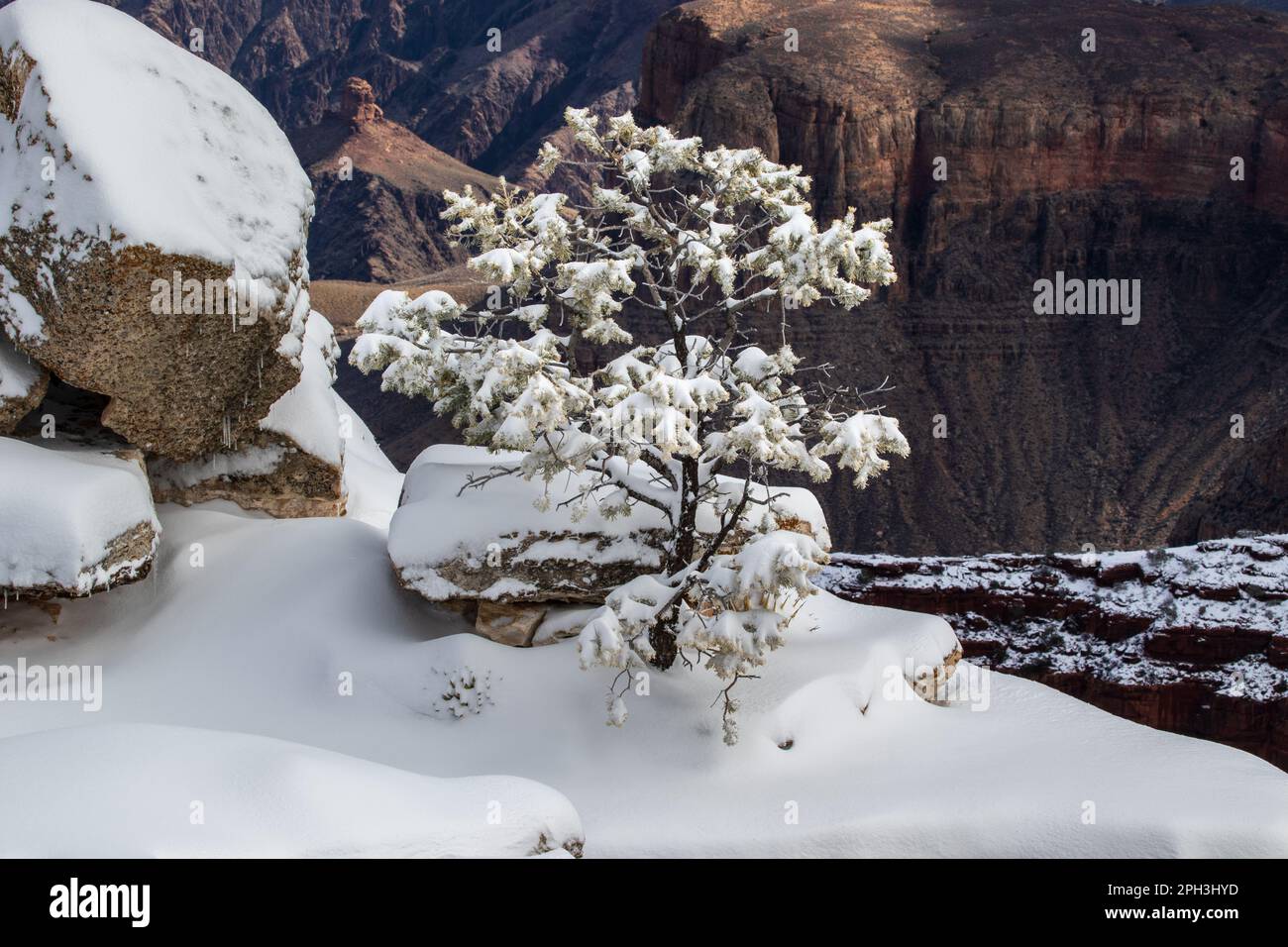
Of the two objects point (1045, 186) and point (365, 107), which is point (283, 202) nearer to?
point (1045, 186)

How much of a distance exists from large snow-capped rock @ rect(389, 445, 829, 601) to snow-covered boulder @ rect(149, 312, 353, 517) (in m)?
2.14

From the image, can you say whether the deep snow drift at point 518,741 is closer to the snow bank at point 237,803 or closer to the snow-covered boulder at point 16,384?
the snow bank at point 237,803

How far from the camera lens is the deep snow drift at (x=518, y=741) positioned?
22.4ft

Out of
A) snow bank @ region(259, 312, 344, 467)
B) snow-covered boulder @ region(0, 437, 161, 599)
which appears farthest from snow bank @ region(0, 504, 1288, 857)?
snow bank @ region(259, 312, 344, 467)

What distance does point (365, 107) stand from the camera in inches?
3900

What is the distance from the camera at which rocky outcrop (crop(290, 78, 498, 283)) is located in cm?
9256

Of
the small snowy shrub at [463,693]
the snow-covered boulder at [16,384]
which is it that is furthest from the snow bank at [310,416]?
the small snowy shrub at [463,693]

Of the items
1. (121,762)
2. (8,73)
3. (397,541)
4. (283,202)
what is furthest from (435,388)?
(121,762)

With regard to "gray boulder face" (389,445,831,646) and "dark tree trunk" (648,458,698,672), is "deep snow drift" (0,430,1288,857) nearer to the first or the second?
"dark tree trunk" (648,458,698,672)

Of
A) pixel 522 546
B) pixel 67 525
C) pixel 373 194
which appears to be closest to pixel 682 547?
pixel 522 546

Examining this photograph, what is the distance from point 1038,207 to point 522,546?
43.2m

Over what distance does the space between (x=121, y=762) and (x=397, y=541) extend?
4.55 m

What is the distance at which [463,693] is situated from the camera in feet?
34.0
